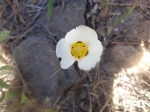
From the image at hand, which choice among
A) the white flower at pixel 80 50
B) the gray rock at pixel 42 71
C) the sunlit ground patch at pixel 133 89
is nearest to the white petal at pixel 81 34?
the white flower at pixel 80 50

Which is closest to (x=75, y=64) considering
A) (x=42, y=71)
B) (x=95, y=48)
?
(x=42, y=71)

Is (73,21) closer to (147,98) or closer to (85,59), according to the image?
(85,59)

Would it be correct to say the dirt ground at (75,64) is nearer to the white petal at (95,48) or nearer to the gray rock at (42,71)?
the gray rock at (42,71)

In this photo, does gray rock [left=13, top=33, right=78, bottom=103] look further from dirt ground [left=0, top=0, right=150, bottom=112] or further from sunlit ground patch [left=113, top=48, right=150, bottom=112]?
sunlit ground patch [left=113, top=48, right=150, bottom=112]

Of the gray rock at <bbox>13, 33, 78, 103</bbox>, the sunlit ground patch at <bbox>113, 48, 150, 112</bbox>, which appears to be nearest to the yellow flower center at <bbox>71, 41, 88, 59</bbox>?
the gray rock at <bbox>13, 33, 78, 103</bbox>

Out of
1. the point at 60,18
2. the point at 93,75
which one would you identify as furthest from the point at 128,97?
the point at 60,18

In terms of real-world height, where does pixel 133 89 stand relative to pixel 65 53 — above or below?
below

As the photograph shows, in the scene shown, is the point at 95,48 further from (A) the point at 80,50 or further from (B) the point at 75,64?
(B) the point at 75,64
